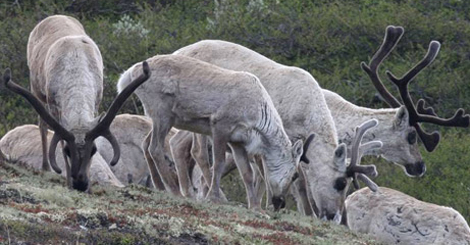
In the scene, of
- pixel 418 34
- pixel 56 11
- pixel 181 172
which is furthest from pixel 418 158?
pixel 56 11

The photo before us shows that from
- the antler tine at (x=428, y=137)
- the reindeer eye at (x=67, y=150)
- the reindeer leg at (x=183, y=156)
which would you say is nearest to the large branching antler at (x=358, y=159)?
the antler tine at (x=428, y=137)

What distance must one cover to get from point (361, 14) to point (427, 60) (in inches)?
476

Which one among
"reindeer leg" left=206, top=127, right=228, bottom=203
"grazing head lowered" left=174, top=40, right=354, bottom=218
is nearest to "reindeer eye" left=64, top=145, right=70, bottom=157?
"reindeer leg" left=206, top=127, right=228, bottom=203

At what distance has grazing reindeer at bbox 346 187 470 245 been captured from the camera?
16.6 meters

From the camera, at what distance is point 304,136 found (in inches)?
683

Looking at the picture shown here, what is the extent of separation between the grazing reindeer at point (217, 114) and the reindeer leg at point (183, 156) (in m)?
1.33

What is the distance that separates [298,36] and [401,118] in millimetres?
11892

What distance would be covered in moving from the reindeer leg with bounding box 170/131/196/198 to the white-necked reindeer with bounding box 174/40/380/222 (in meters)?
1.03

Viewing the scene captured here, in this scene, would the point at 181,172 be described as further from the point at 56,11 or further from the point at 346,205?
the point at 56,11

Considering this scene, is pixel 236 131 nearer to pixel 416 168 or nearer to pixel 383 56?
pixel 416 168

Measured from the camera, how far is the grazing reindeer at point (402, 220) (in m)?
16.6

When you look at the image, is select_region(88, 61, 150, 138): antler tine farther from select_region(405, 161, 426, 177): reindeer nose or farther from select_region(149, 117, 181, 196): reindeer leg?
select_region(405, 161, 426, 177): reindeer nose

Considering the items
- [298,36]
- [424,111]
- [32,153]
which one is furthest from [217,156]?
[298,36]

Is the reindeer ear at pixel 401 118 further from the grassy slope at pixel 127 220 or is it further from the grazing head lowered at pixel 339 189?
the grassy slope at pixel 127 220
